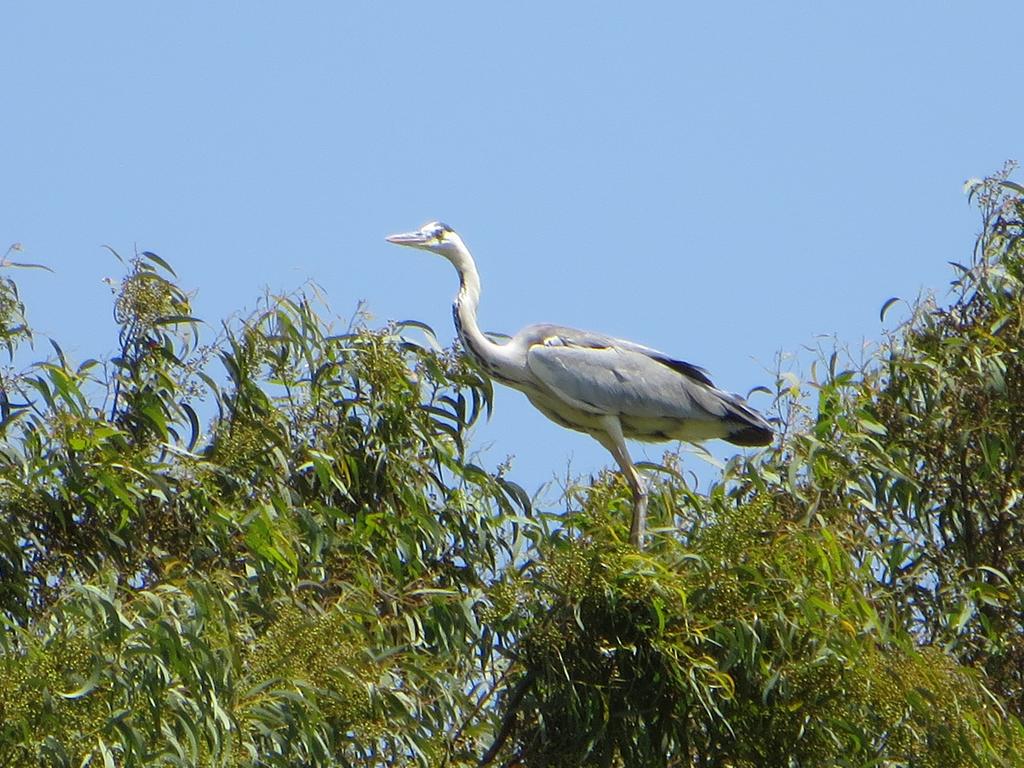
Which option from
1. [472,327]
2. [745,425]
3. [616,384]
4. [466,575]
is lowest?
[466,575]

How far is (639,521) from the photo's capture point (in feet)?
18.5

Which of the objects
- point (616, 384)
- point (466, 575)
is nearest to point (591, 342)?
point (616, 384)

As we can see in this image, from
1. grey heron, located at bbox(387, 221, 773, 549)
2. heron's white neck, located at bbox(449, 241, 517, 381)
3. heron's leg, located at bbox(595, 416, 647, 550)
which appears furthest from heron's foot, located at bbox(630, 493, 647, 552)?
heron's white neck, located at bbox(449, 241, 517, 381)

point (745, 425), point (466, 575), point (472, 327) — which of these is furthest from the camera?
point (472, 327)

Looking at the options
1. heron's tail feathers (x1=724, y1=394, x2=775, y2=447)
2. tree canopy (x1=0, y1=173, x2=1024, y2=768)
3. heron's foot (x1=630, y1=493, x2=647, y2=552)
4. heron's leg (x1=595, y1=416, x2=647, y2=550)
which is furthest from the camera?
heron's tail feathers (x1=724, y1=394, x2=775, y2=447)

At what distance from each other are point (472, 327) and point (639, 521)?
167 centimetres

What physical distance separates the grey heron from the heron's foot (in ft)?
2.35

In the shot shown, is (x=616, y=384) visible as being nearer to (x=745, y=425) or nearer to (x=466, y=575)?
(x=745, y=425)

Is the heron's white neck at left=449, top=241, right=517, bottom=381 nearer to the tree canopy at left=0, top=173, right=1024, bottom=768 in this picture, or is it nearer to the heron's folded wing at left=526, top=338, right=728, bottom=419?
the heron's folded wing at left=526, top=338, right=728, bottom=419

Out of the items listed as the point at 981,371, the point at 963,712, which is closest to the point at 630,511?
the point at 981,371

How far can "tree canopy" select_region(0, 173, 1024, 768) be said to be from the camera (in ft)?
13.9

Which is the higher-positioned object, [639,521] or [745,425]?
[745,425]

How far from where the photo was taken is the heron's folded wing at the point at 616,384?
694cm

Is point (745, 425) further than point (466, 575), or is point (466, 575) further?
point (745, 425)
